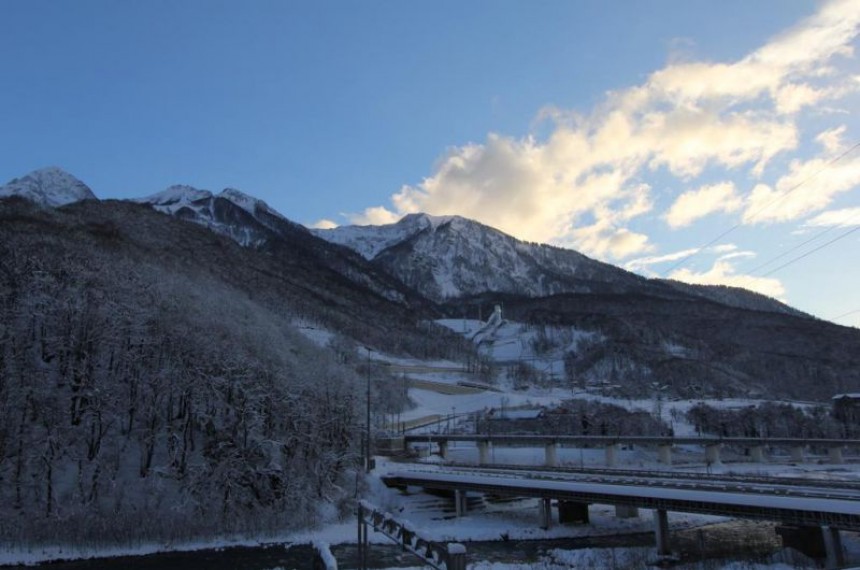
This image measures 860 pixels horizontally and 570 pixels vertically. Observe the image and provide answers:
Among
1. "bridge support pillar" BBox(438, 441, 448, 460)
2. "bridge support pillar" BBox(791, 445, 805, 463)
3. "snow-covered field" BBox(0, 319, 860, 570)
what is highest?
"bridge support pillar" BBox(438, 441, 448, 460)

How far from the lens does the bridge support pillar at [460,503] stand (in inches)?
2293

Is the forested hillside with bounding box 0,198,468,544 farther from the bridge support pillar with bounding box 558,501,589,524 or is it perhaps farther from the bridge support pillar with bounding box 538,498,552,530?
the bridge support pillar with bounding box 558,501,589,524

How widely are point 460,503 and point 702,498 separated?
86.6ft

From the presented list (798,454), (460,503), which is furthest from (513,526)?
(798,454)

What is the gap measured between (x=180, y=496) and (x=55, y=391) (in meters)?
14.6

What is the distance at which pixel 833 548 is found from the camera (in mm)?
32531

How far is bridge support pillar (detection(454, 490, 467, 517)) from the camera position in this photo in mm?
58250

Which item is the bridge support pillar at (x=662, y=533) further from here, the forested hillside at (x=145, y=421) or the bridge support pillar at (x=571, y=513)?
the forested hillside at (x=145, y=421)

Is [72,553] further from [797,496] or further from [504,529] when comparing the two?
[797,496]

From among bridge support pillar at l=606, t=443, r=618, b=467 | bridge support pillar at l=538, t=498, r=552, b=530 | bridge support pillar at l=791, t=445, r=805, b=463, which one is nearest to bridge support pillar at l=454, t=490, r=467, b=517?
bridge support pillar at l=538, t=498, r=552, b=530

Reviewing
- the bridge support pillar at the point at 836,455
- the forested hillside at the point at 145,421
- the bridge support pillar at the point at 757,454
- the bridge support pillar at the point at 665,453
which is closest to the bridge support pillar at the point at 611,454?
the bridge support pillar at the point at 665,453

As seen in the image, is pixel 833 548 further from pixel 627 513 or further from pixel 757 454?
pixel 757 454

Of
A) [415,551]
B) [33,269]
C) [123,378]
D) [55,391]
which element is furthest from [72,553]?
[33,269]

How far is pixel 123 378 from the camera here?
194ft
